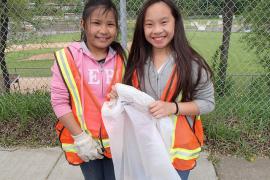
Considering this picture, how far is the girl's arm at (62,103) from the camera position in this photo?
207 cm

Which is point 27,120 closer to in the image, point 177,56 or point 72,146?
point 72,146

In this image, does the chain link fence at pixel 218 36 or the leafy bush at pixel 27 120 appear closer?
the chain link fence at pixel 218 36

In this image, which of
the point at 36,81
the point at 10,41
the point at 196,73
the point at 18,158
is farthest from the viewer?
the point at 36,81

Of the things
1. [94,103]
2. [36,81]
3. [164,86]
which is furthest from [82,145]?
[36,81]

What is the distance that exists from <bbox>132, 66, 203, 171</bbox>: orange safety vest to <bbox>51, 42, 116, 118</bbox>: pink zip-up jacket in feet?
0.64

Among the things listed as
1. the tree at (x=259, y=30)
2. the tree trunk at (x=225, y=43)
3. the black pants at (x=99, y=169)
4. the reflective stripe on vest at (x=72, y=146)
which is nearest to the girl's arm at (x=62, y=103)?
the reflective stripe on vest at (x=72, y=146)

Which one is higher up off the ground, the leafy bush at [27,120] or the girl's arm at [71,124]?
the girl's arm at [71,124]

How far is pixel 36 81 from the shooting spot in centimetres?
536

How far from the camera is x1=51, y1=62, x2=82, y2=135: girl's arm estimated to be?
2.07 m

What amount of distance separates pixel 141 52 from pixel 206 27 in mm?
2241

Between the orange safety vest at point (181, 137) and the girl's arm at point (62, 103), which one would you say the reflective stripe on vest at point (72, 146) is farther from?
the orange safety vest at point (181, 137)

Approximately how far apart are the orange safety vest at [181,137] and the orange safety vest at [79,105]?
263 millimetres

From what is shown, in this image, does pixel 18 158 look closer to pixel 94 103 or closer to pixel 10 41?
pixel 10 41

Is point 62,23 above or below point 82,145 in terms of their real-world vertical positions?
above
